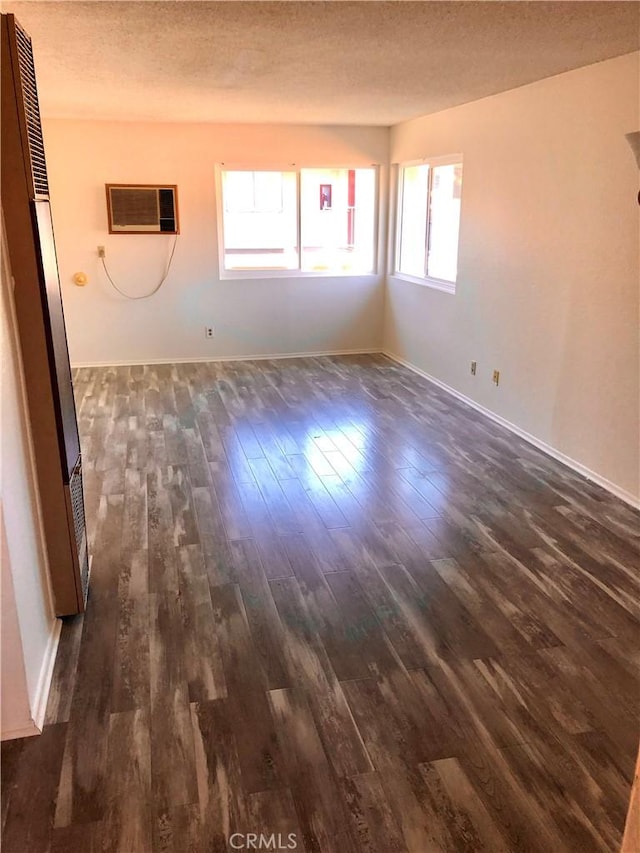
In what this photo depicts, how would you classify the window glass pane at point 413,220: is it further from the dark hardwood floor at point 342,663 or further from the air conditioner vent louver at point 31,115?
the air conditioner vent louver at point 31,115

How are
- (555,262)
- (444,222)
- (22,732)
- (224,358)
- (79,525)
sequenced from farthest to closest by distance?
1. (224,358)
2. (444,222)
3. (555,262)
4. (79,525)
5. (22,732)

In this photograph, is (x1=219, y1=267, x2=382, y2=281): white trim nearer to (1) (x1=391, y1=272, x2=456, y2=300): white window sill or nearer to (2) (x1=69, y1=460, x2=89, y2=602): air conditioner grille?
Answer: (1) (x1=391, y1=272, x2=456, y2=300): white window sill

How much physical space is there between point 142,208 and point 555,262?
4.02m

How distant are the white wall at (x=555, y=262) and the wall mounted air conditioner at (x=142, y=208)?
256 cm

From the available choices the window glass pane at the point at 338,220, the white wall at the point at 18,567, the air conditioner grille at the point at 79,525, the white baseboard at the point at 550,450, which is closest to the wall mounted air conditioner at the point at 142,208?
the window glass pane at the point at 338,220

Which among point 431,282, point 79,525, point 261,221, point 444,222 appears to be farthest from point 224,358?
point 79,525

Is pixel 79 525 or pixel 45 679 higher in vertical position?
pixel 79 525

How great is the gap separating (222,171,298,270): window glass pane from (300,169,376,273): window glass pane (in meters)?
0.16

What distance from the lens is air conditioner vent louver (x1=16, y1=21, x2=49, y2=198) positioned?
211 centimetres

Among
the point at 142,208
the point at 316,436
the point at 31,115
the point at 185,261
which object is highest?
the point at 31,115

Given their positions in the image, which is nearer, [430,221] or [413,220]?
[430,221]

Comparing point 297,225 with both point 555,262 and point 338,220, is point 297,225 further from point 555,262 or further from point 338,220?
point 555,262

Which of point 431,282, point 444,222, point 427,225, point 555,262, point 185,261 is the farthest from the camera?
point 185,261

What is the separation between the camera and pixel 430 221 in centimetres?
625
